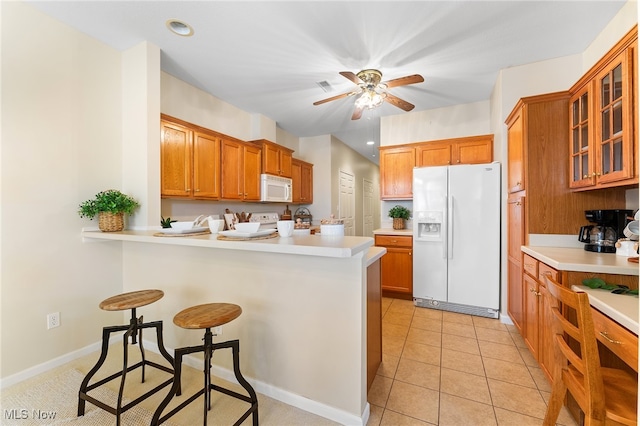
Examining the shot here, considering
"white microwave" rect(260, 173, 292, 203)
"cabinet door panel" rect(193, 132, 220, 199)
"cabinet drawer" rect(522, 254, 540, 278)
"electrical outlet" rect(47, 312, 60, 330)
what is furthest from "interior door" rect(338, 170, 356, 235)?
"electrical outlet" rect(47, 312, 60, 330)

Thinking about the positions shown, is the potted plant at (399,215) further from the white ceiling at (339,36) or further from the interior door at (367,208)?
the interior door at (367,208)

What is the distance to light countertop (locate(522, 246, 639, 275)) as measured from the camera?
5.09ft

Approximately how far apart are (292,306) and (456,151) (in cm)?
341

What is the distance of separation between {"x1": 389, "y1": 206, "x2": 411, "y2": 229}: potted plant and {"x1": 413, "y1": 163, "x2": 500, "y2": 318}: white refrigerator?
0.69 metres

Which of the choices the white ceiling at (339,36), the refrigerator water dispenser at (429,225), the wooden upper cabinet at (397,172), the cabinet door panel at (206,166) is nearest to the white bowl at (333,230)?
the white ceiling at (339,36)

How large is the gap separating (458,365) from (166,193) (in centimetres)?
318

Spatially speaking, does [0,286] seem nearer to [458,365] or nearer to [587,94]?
[458,365]

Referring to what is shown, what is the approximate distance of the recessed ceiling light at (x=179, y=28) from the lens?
7.35ft

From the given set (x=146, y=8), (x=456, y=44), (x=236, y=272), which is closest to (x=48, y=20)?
(x=146, y=8)

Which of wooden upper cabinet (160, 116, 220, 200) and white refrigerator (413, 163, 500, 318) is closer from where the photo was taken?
wooden upper cabinet (160, 116, 220, 200)

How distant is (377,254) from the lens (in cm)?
192

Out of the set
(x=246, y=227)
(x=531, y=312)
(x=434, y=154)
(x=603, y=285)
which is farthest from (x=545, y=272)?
(x=434, y=154)

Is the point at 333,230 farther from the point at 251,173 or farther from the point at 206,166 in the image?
the point at 251,173

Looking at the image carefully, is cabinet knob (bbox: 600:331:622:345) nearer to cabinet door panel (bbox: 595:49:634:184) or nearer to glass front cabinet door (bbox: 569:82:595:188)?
cabinet door panel (bbox: 595:49:634:184)
